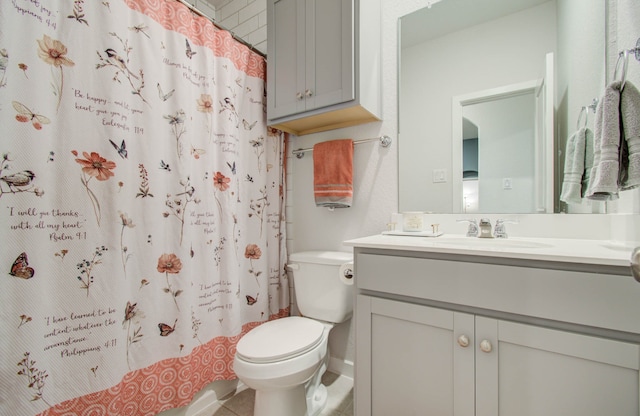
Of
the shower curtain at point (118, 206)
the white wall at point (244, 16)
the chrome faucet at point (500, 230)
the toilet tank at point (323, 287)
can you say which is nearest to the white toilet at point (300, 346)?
the toilet tank at point (323, 287)

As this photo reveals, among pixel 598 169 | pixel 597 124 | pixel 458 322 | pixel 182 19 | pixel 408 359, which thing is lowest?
pixel 408 359

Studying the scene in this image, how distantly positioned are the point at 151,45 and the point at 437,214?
154 cm

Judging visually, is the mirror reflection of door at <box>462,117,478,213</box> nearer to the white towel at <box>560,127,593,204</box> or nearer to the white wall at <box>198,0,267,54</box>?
the white towel at <box>560,127,593,204</box>

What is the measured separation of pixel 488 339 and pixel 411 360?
0.26 m

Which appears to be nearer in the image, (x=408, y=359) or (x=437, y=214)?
(x=408, y=359)

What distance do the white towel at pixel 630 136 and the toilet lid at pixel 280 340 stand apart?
118 cm

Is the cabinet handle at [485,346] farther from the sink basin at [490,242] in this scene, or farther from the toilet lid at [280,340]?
the toilet lid at [280,340]

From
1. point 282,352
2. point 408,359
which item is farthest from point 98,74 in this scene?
point 408,359

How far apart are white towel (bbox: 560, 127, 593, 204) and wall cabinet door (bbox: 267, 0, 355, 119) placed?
3.00 feet

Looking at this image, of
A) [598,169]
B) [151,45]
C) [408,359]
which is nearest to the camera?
[598,169]

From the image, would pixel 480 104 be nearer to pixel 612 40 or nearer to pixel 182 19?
pixel 612 40

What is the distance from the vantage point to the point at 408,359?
0.89 m

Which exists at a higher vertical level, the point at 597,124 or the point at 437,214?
the point at 597,124

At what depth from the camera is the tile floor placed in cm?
133
